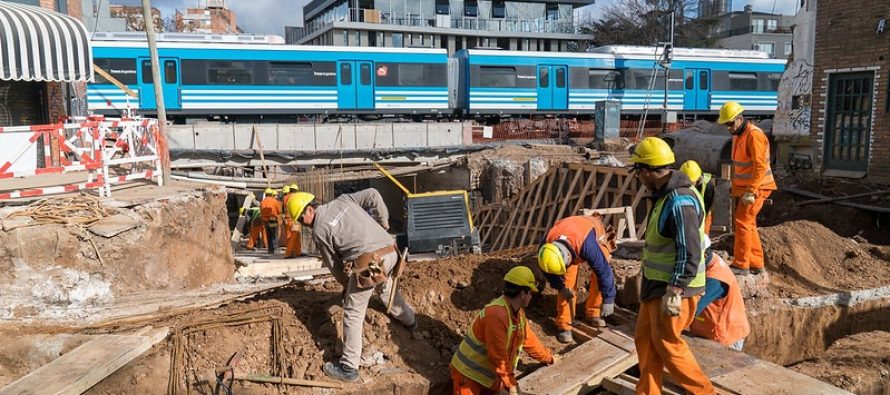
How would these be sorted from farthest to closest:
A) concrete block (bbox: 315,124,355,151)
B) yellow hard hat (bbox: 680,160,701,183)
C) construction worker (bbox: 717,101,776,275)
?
concrete block (bbox: 315,124,355,151), construction worker (bbox: 717,101,776,275), yellow hard hat (bbox: 680,160,701,183)

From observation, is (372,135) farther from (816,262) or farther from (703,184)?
(703,184)

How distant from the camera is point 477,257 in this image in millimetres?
7418

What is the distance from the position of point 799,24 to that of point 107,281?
14.3m

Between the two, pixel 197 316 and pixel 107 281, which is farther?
pixel 107 281

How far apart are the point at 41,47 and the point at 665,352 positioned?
34.1 ft

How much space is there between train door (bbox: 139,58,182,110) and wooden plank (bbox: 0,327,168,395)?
16.1 metres

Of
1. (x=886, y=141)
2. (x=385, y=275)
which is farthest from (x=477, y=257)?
(x=886, y=141)

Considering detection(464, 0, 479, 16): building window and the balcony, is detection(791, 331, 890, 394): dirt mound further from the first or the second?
detection(464, 0, 479, 16): building window

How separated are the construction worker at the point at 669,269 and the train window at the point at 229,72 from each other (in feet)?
60.4

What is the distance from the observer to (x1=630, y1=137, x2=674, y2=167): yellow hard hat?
4.16 metres

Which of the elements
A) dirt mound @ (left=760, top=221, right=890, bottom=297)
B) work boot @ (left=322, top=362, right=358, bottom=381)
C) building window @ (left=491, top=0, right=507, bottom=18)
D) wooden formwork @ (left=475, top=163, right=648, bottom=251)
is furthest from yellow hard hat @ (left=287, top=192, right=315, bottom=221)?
building window @ (left=491, top=0, right=507, bottom=18)

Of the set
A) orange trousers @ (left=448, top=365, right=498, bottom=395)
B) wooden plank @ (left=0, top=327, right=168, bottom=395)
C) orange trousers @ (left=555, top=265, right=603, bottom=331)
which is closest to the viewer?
wooden plank @ (left=0, top=327, right=168, bottom=395)

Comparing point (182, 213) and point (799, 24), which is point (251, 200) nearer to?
point (182, 213)

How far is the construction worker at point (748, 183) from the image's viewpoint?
6531 mm
